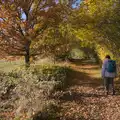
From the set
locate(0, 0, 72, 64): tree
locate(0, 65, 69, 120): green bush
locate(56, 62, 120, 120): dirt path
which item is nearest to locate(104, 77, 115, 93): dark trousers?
locate(56, 62, 120, 120): dirt path

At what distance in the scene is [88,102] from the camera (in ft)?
33.6

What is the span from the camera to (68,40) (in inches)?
613

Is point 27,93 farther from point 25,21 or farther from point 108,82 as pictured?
point 25,21

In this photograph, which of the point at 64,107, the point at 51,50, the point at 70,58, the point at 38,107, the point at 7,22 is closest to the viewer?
the point at 38,107

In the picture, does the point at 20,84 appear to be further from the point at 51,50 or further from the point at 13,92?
the point at 51,50

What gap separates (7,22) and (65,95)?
14.9 feet

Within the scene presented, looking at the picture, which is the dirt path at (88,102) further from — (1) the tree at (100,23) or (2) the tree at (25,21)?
(2) the tree at (25,21)

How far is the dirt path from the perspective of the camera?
28.8 ft

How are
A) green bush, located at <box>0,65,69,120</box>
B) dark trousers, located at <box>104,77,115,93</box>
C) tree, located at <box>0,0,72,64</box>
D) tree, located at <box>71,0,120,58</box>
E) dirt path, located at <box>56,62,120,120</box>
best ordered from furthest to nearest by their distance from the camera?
1. tree, located at <box>0,0,72,64</box>
2. tree, located at <box>71,0,120,58</box>
3. dark trousers, located at <box>104,77,115,93</box>
4. dirt path, located at <box>56,62,120,120</box>
5. green bush, located at <box>0,65,69,120</box>

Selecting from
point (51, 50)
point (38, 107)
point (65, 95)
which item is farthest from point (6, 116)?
point (51, 50)

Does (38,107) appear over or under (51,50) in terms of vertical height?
under

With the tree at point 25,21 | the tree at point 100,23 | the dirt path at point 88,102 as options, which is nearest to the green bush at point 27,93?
the dirt path at point 88,102

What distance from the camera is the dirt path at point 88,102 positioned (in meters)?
8.78

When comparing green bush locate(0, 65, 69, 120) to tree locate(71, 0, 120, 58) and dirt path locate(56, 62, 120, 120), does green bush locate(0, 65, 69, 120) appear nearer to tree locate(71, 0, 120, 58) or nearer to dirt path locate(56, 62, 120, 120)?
dirt path locate(56, 62, 120, 120)
